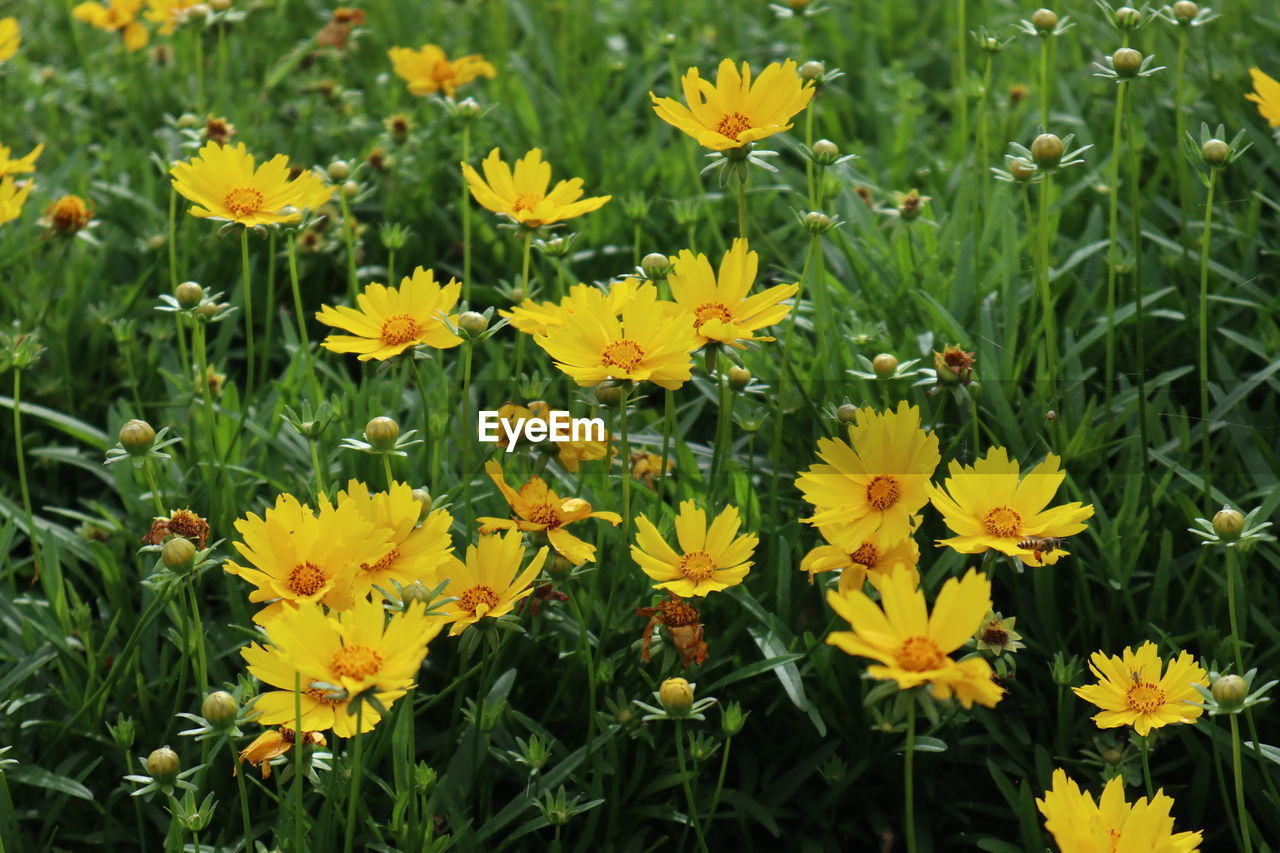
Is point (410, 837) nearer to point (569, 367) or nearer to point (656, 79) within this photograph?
point (569, 367)

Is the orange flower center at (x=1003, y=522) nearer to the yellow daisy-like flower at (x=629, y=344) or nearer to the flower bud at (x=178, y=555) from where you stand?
the yellow daisy-like flower at (x=629, y=344)

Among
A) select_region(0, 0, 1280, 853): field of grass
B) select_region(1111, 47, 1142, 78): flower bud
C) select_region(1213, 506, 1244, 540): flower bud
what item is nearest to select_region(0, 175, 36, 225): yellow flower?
select_region(0, 0, 1280, 853): field of grass

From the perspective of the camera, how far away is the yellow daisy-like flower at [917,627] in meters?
0.98

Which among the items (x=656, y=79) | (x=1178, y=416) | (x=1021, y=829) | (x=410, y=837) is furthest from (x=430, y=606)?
(x=656, y=79)

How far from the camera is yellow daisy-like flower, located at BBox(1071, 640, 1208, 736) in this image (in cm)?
129

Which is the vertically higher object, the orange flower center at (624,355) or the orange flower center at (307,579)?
the orange flower center at (624,355)

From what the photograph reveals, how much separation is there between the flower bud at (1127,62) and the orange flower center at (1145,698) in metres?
0.67

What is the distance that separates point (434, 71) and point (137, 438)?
44.8 inches

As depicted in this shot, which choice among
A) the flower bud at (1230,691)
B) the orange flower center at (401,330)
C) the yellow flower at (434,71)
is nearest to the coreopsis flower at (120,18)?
the yellow flower at (434,71)

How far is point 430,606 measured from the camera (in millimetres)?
1157

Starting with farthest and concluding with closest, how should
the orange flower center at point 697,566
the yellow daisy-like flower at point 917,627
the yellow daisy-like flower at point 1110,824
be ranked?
the orange flower center at point 697,566
the yellow daisy-like flower at point 1110,824
the yellow daisy-like flower at point 917,627

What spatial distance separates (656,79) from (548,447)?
163 cm

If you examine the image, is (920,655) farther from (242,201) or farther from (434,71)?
(434,71)

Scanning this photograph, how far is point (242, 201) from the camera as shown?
60.5 inches
